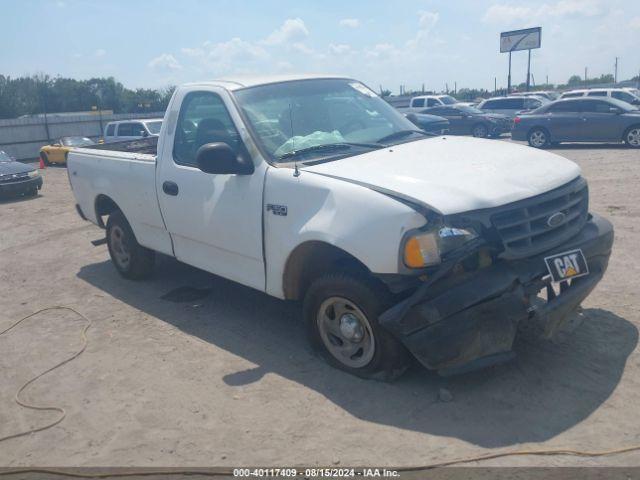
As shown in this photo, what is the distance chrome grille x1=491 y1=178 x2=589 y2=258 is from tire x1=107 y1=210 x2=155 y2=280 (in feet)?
14.1

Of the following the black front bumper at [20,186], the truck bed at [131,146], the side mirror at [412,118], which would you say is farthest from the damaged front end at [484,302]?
the black front bumper at [20,186]

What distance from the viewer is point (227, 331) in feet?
17.7

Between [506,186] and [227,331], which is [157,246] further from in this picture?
[506,186]

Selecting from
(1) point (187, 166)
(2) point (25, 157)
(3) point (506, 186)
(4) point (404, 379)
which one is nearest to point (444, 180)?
(3) point (506, 186)

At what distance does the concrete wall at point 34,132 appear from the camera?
104ft

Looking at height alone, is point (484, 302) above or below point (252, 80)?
below

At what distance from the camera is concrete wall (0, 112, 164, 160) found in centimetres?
3180

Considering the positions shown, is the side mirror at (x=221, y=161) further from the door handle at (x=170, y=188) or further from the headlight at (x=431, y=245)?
the headlight at (x=431, y=245)

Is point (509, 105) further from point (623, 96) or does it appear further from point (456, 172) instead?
point (456, 172)

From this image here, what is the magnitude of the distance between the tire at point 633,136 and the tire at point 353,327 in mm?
16169

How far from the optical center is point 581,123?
18438 mm

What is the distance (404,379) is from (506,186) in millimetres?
1472

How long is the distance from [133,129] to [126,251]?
49.1 feet

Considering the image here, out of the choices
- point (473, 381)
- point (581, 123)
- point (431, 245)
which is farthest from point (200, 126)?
point (581, 123)
